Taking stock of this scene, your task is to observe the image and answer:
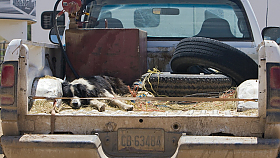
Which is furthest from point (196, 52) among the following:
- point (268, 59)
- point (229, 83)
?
point (268, 59)

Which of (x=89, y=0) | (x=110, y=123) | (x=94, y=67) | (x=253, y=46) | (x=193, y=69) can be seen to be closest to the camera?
(x=110, y=123)

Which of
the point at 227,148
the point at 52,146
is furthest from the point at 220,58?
the point at 52,146

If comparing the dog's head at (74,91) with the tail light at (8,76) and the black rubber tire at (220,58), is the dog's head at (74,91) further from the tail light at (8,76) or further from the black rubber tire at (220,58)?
the black rubber tire at (220,58)

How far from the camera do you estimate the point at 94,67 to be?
4.84 metres

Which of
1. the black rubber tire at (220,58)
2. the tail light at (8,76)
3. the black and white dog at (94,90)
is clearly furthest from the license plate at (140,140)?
the black rubber tire at (220,58)

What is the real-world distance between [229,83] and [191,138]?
1478mm

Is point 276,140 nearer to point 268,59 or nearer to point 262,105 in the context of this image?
point 262,105

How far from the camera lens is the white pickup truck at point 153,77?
3102 mm

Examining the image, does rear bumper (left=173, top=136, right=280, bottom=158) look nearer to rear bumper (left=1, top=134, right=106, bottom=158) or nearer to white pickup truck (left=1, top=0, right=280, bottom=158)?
white pickup truck (left=1, top=0, right=280, bottom=158)

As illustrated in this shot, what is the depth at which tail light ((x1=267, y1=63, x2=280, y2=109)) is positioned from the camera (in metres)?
3.08

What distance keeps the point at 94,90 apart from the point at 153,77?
2.18 ft

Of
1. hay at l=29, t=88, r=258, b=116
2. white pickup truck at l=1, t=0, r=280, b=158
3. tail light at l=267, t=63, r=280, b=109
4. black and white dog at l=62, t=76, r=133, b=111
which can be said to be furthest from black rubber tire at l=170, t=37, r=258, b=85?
tail light at l=267, t=63, r=280, b=109

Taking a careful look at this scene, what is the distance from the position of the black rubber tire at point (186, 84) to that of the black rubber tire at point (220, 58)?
0.12 m

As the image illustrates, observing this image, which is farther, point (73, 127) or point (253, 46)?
point (253, 46)
